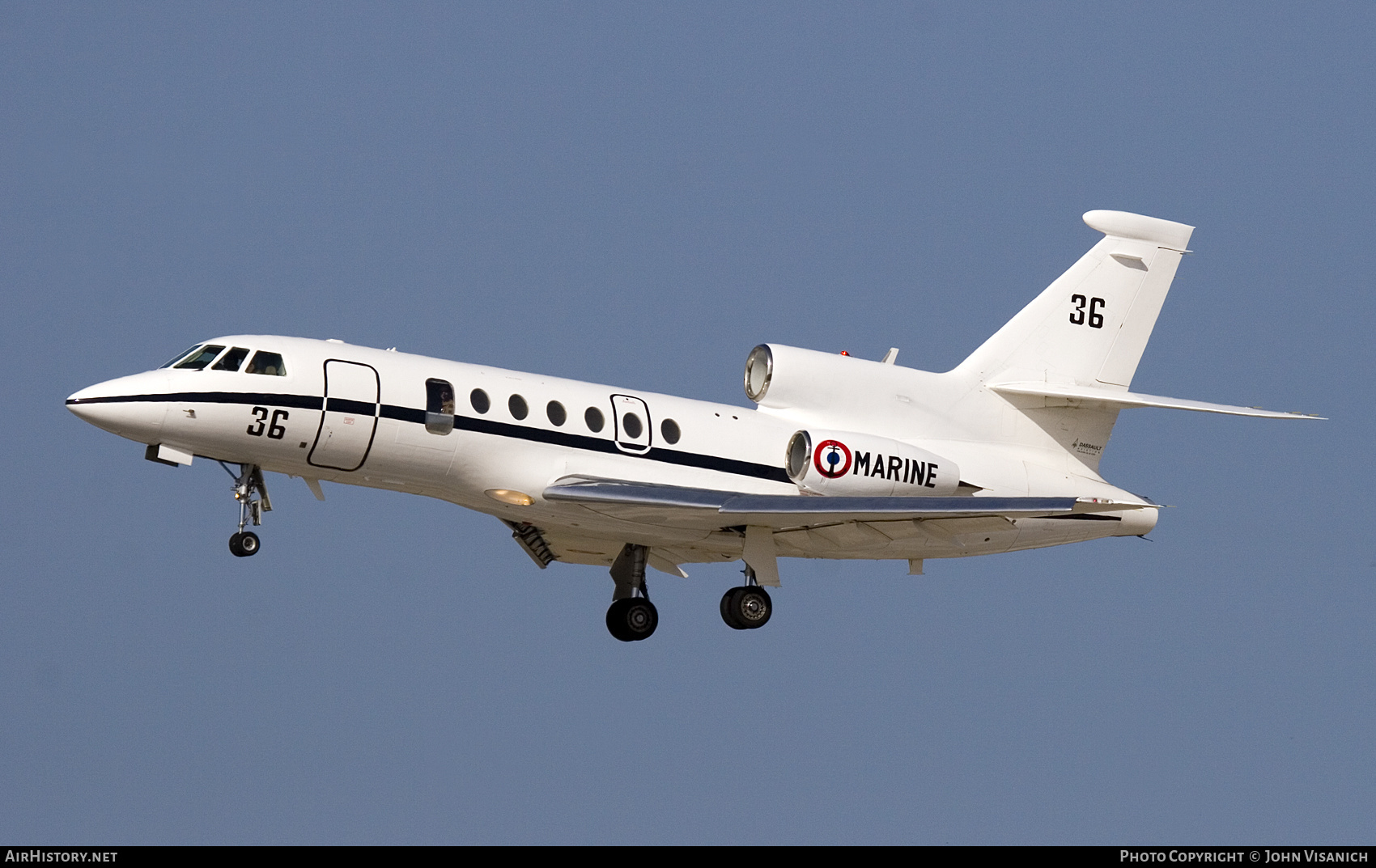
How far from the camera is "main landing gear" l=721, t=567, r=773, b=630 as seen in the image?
87.1 ft

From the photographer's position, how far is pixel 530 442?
25062 mm

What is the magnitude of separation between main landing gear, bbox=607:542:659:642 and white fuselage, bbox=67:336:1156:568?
0.37 m

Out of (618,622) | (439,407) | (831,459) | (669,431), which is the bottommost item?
(618,622)

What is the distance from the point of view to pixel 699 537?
26625mm

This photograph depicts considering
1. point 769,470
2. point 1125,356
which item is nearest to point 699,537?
point 769,470

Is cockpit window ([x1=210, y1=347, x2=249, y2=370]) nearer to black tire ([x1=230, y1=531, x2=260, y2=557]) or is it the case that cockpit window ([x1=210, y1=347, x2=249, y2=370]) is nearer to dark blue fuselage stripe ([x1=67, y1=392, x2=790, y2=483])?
dark blue fuselage stripe ([x1=67, y1=392, x2=790, y2=483])

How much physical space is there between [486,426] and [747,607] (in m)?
4.70

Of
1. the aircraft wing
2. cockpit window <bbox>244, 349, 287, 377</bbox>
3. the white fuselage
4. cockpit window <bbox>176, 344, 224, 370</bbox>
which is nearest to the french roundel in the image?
the white fuselage

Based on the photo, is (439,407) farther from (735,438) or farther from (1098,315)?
(1098,315)

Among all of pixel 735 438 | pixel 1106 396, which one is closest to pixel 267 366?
pixel 735 438

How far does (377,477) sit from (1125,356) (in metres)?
11.9

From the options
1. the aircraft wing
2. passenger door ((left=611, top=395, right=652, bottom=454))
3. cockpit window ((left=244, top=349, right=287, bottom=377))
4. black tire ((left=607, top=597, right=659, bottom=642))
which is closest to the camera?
cockpit window ((left=244, top=349, right=287, bottom=377))

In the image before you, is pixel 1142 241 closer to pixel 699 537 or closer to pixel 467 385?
pixel 699 537

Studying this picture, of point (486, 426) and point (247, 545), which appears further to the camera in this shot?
point (486, 426)
